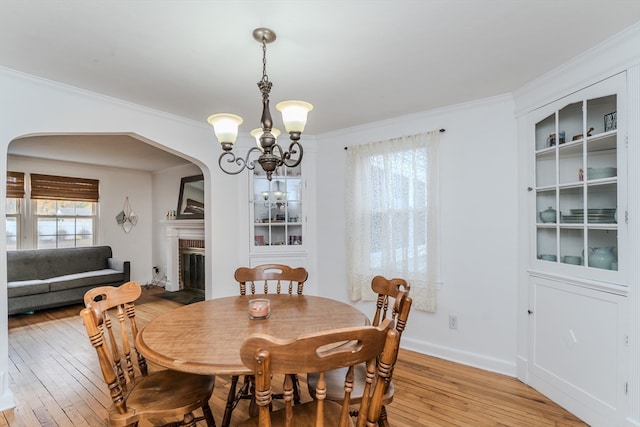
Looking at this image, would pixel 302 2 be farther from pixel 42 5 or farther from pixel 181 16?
pixel 42 5

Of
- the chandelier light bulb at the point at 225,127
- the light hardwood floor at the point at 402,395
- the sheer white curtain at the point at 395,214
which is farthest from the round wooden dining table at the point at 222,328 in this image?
the sheer white curtain at the point at 395,214

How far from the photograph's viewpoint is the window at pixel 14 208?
4.84 m

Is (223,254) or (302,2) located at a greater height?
(302,2)

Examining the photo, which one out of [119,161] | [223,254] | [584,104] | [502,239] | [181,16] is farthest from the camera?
[119,161]

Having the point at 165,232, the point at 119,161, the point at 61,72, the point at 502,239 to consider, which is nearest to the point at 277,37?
the point at 61,72

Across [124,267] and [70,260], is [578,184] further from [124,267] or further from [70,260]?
[70,260]

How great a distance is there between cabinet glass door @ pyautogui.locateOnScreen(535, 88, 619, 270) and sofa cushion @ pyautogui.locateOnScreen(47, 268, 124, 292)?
6.03 m

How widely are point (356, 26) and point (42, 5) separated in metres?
1.63

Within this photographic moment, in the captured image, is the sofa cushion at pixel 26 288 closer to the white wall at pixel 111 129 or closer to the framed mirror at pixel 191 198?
the framed mirror at pixel 191 198

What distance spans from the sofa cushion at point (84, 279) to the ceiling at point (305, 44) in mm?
3617

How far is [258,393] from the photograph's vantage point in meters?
0.94

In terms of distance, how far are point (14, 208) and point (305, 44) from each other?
578cm

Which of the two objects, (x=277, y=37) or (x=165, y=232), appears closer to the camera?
(x=277, y=37)

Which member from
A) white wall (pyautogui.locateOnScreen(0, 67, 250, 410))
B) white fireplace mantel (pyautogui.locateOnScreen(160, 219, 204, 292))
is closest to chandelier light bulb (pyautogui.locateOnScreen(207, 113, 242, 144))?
white wall (pyautogui.locateOnScreen(0, 67, 250, 410))
